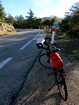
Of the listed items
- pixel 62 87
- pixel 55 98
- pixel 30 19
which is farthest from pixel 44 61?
pixel 30 19

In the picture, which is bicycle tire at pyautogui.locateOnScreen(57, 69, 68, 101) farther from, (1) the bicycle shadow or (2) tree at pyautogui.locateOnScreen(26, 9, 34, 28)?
(2) tree at pyautogui.locateOnScreen(26, 9, 34, 28)

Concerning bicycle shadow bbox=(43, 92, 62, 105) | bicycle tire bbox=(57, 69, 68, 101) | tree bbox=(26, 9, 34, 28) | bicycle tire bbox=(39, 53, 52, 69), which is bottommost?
tree bbox=(26, 9, 34, 28)

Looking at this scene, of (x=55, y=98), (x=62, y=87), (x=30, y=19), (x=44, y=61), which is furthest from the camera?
(x=30, y=19)

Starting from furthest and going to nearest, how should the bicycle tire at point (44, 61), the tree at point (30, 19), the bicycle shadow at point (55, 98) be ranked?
the tree at point (30, 19), the bicycle tire at point (44, 61), the bicycle shadow at point (55, 98)

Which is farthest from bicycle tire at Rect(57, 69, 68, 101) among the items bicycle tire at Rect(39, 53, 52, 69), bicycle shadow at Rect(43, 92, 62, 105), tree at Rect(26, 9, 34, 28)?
tree at Rect(26, 9, 34, 28)

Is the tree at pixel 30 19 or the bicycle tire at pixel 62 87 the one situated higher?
the bicycle tire at pixel 62 87

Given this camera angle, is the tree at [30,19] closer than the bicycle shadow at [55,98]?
No

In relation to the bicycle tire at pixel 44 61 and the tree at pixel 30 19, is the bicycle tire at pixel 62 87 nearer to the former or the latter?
the bicycle tire at pixel 44 61

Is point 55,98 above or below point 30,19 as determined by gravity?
above

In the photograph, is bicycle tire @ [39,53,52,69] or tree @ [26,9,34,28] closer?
bicycle tire @ [39,53,52,69]

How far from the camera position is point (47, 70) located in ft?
24.7

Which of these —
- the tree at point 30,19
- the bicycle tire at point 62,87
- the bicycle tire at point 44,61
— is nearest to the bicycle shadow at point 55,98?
the bicycle tire at point 62,87

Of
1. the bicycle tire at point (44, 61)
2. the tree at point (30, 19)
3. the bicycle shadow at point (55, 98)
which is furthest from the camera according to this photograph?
the tree at point (30, 19)

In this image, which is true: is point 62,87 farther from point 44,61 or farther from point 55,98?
point 44,61
